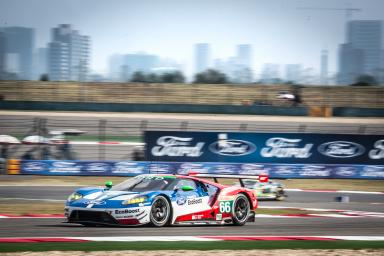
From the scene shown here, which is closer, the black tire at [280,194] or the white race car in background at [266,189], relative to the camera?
the white race car in background at [266,189]

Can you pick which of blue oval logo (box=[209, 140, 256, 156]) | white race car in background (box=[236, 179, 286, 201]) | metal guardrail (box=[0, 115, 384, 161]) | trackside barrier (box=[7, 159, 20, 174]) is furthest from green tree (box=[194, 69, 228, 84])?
white race car in background (box=[236, 179, 286, 201])

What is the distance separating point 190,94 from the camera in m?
55.5

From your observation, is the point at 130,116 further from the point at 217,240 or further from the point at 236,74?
the point at 217,240

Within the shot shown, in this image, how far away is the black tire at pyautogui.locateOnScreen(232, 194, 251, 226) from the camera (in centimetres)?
1283

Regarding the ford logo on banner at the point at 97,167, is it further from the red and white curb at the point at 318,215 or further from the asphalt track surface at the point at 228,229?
the asphalt track surface at the point at 228,229

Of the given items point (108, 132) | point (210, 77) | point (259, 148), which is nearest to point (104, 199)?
point (259, 148)

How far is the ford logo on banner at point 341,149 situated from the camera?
27.5 metres

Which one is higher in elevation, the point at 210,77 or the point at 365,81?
the point at 210,77

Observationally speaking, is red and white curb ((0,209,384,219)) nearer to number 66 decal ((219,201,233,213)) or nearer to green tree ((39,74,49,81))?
number 66 decal ((219,201,233,213))

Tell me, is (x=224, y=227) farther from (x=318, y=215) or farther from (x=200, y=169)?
(x=200, y=169)

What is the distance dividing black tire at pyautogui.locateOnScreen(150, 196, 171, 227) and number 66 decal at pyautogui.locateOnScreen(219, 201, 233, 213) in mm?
1203

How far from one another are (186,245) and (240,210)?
10.9 feet

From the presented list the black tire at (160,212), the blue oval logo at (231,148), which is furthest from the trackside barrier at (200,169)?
the black tire at (160,212)

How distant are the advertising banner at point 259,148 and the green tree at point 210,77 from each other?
131 feet
